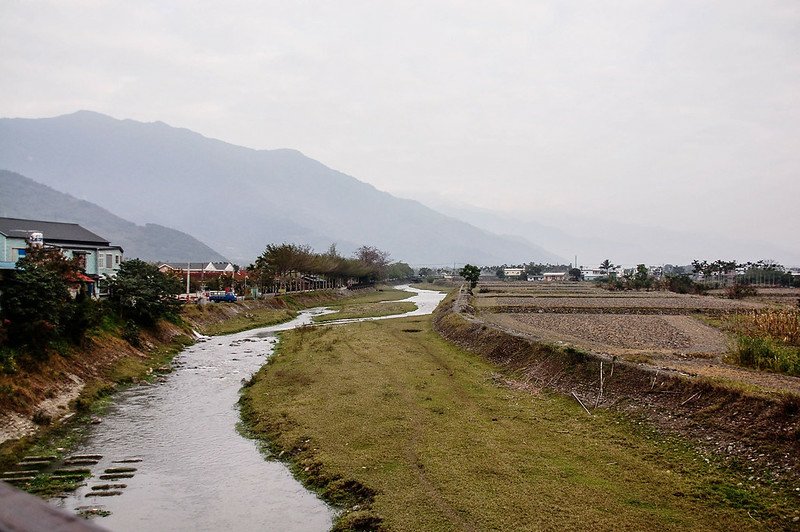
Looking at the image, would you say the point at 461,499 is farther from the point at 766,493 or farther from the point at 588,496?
the point at 766,493

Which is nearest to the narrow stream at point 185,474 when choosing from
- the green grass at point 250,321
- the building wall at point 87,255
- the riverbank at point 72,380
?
the riverbank at point 72,380

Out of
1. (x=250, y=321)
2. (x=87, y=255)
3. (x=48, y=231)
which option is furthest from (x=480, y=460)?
(x=250, y=321)

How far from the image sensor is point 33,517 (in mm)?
2455

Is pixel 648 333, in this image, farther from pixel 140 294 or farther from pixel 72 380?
pixel 140 294

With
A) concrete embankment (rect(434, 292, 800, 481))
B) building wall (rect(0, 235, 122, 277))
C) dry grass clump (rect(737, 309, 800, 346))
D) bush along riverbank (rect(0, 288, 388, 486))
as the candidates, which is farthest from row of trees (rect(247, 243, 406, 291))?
dry grass clump (rect(737, 309, 800, 346))

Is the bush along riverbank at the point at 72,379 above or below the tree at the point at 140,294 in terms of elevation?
below

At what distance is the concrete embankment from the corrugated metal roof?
4331 centimetres

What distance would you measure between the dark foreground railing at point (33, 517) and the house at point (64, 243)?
4812 centimetres

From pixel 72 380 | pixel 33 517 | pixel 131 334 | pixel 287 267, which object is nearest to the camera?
pixel 33 517

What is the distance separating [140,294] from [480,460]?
36.0 meters

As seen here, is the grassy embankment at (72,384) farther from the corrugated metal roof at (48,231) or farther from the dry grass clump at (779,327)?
the dry grass clump at (779,327)

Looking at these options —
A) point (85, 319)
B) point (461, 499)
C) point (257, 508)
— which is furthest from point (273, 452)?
point (85, 319)

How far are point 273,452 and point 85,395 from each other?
43.9ft

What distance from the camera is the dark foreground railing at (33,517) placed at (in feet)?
7.55
